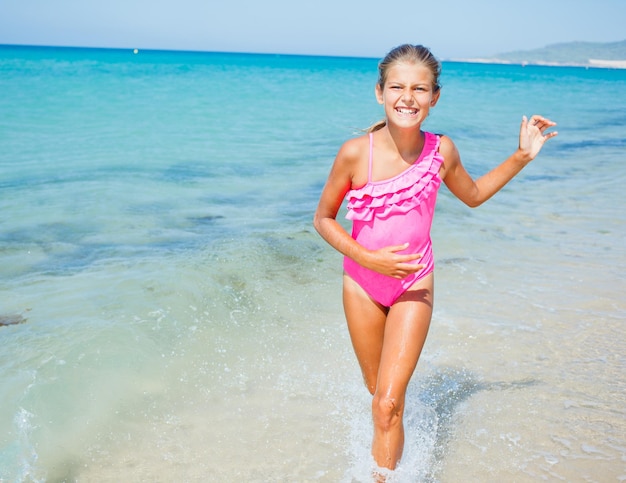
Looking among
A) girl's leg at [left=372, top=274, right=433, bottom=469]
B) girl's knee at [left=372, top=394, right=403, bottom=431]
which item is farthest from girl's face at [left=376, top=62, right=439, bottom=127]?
girl's knee at [left=372, top=394, right=403, bottom=431]

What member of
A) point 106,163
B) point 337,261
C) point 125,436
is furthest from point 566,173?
point 125,436

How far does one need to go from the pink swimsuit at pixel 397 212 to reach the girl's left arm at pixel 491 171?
8 cm

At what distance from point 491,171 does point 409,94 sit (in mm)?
571

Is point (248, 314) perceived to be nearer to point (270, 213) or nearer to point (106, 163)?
point (270, 213)

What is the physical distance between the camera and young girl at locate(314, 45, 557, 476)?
10.0 feet

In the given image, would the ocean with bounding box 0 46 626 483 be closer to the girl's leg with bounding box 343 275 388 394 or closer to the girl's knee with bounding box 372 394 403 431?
the girl's knee with bounding box 372 394 403 431

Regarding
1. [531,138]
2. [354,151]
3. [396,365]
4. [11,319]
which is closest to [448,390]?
→ [396,365]

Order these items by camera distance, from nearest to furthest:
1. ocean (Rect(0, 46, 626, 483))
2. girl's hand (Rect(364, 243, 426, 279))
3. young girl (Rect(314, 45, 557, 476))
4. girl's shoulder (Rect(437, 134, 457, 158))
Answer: girl's hand (Rect(364, 243, 426, 279)) < young girl (Rect(314, 45, 557, 476)) < girl's shoulder (Rect(437, 134, 457, 158)) < ocean (Rect(0, 46, 626, 483))

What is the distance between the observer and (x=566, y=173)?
42.0ft

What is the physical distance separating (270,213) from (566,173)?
22.7 ft

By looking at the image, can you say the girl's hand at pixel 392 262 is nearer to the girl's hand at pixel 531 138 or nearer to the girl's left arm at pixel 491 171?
the girl's left arm at pixel 491 171

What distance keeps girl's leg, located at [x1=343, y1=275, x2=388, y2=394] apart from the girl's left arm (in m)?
0.70

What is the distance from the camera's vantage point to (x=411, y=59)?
3.11 meters

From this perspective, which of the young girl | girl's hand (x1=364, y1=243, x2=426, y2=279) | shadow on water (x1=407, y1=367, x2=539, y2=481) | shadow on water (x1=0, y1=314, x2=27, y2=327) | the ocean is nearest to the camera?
girl's hand (x1=364, y1=243, x2=426, y2=279)
